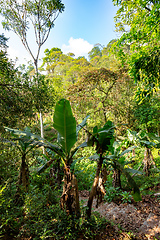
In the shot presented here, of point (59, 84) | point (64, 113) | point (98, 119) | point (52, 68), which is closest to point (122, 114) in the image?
point (98, 119)

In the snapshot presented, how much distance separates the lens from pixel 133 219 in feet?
8.91

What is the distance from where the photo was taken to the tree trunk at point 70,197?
218 centimetres

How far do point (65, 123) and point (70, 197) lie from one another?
1.33 metres

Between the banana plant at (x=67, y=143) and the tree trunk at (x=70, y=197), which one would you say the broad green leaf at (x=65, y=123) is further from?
the tree trunk at (x=70, y=197)

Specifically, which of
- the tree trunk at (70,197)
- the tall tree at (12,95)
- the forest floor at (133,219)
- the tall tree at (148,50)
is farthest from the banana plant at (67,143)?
the tall tree at (148,50)

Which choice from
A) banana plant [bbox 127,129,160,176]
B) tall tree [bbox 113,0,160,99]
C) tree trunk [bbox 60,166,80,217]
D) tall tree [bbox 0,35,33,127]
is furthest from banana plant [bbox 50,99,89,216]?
tall tree [bbox 113,0,160,99]

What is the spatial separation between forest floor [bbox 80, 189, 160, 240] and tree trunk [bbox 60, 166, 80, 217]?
1.71 ft

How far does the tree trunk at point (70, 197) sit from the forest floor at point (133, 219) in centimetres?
52

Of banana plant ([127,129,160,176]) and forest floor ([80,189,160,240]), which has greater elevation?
banana plant ([127,129,160,176])

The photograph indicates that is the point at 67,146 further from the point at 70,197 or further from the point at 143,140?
the point at 143,140

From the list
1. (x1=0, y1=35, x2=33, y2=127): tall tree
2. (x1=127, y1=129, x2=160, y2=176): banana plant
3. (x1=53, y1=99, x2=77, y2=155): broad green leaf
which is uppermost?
(x1=0, y1=35, x2=33, y2=127): tall tree

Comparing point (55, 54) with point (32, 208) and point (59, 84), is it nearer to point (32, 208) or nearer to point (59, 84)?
point (59, 84)

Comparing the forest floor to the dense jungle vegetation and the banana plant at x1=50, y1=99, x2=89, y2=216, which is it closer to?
the dense jungle vegetation

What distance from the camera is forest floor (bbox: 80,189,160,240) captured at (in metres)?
2.23
